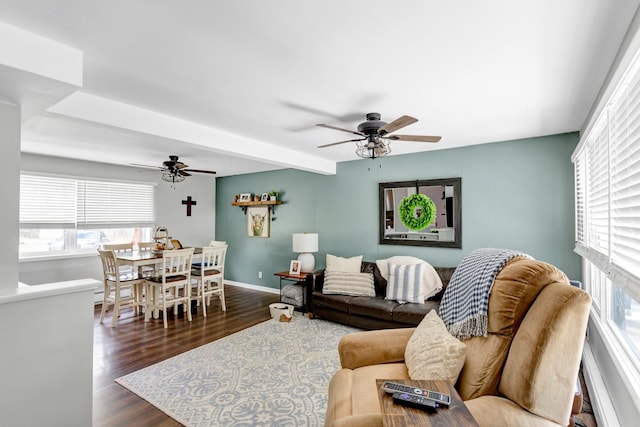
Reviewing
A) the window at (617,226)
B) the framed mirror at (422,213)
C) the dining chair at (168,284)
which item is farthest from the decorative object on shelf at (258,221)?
the window at (617,226)

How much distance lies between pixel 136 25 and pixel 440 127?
2.75 m

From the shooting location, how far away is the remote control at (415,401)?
1.15 metres

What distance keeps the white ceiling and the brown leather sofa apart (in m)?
1.98

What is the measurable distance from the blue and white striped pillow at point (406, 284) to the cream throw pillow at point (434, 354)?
6.33ft

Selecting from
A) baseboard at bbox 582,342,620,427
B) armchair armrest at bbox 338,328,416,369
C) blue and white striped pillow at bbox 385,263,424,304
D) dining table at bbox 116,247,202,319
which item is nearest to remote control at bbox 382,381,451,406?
armchair armrest at bbox 338,328,416,369

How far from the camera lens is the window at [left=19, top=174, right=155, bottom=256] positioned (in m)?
4.71

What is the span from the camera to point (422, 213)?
14.4 ft

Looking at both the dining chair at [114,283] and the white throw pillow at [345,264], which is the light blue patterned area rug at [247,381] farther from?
the dining chair at [114,283]

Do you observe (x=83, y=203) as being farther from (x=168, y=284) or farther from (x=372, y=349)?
(x=372, y=349)

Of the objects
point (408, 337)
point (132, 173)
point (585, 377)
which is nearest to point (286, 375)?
point (408, 337)

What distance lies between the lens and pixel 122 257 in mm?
4410

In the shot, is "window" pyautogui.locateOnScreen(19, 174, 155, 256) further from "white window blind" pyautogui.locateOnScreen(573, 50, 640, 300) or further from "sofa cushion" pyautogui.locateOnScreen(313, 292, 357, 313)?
"white window blind" pyautogui.locateOnScreen(573, 50, 640, 300)

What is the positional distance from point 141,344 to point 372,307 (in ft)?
8.77

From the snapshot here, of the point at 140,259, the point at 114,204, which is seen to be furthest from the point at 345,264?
the point at 114,204
